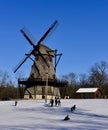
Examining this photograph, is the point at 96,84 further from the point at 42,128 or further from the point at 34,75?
the point at 42,128

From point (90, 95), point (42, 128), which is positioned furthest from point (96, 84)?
point (42, 128)

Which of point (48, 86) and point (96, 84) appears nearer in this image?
point (48, 86)

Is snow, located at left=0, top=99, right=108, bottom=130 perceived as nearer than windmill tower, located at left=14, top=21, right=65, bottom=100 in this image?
Yes

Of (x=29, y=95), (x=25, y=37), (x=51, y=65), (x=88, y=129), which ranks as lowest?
(x=88, y=129)

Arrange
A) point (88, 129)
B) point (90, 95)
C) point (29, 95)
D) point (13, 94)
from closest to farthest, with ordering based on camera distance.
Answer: point (88, 129) → point (29, 95) → point (90, 95) → point (13, 94)

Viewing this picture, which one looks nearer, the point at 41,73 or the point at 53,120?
the point at 53,120

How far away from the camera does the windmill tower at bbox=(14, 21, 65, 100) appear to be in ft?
261

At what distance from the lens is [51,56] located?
81.9 metres

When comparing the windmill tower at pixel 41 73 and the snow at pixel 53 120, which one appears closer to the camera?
the snow at pixel 53 120

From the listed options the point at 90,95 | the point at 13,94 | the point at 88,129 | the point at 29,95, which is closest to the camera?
the point at 88,129

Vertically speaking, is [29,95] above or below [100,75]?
below

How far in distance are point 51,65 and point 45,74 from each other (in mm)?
2209

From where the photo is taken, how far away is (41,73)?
80.8m

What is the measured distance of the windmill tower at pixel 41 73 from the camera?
261 ft
